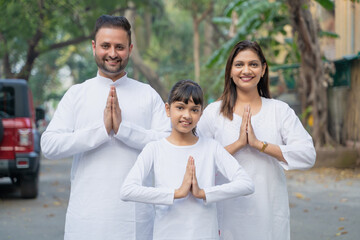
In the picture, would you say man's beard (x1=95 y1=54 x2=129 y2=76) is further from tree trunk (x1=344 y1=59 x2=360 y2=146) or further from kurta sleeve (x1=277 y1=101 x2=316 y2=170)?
tree trunk (x1=344 y1=59 x2=360 y2=146)

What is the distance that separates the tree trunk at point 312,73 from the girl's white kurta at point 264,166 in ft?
36.3

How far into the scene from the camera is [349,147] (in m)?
15.6

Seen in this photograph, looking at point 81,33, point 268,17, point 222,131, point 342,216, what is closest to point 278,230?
point 222,131

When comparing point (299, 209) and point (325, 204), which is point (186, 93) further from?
point (325, 204)

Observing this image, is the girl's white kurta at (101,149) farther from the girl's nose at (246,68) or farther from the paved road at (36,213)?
the paved road at (36,213)

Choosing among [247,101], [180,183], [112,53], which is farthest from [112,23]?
[180,183]

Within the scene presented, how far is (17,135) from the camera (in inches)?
360

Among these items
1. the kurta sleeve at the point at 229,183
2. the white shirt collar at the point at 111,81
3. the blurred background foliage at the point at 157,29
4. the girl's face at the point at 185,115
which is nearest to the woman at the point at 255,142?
the kurta sleeve at the point at 229,183

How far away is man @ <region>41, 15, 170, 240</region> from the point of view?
3.40 metres

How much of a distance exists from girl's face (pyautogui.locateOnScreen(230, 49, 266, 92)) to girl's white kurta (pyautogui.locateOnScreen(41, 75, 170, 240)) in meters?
0.54

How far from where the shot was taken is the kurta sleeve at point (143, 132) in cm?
340

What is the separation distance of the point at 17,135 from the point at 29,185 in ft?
3.62

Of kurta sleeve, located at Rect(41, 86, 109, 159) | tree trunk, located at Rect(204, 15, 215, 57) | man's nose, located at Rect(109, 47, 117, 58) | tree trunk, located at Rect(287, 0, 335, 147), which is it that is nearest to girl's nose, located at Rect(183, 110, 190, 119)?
kurta sleeve, located at Rect(41, 86, 109, 159)

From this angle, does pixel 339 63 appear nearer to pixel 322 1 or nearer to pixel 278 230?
pixel 322 1
